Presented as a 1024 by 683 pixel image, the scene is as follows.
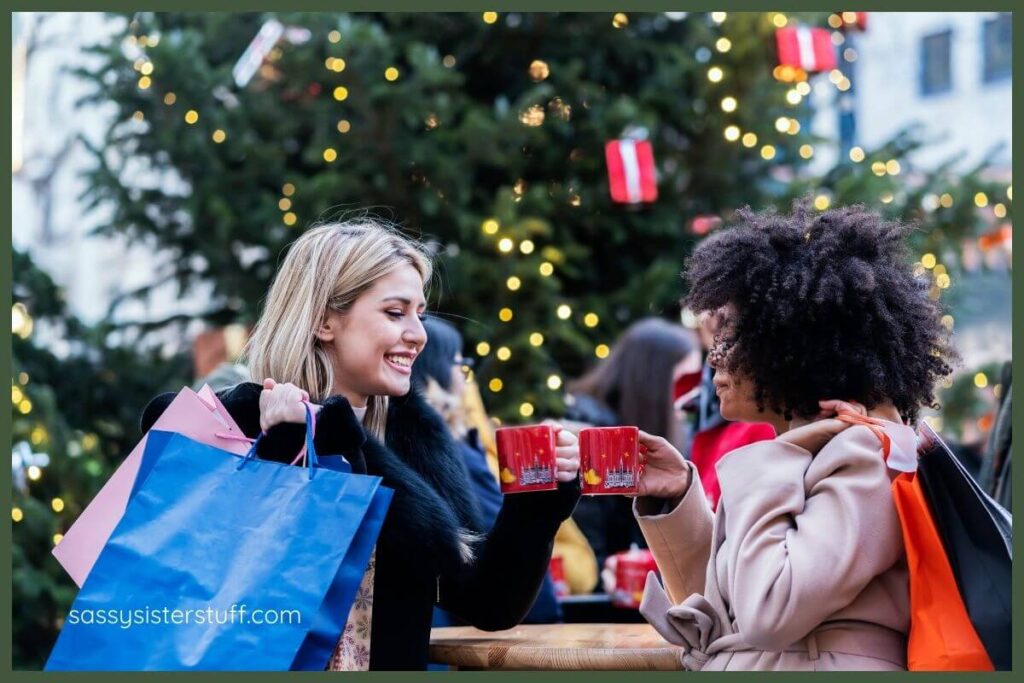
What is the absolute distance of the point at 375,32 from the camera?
21.9ft

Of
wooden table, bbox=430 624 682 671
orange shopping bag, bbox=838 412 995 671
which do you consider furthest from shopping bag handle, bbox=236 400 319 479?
orange shopping bag, bbox=838 412 995 671

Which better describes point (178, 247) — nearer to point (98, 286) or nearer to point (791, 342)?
point (791, 342)

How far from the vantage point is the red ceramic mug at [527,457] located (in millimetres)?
2588

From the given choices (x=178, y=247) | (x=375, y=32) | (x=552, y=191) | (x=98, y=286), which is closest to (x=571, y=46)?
(x=552, y=191)

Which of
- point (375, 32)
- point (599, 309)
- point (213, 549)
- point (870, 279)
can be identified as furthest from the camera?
point (599, 309)

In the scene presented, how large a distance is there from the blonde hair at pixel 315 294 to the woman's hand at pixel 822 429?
994 mm

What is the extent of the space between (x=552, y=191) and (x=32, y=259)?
10.2 feet

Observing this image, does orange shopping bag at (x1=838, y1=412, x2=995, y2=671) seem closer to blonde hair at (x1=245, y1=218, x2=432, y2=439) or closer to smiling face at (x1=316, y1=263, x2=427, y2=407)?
smiling face at (x1=316, y1=263, x2=427, y2=407)

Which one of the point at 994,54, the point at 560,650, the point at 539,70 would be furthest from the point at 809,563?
the point at 994,54

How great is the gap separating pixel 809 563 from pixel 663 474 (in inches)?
24.3

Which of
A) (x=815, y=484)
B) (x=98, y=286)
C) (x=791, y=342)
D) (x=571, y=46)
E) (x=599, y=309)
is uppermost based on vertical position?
(x=571, y=46)

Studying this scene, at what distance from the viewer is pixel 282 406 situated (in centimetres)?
253

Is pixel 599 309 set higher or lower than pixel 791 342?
lower

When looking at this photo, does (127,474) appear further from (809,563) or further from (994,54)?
(994,54)
